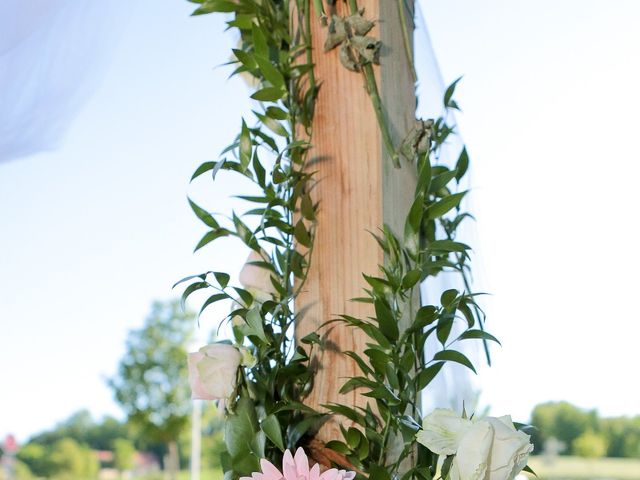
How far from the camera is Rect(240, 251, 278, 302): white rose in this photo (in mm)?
492

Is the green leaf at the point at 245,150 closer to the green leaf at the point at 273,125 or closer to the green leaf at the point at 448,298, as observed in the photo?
the green leaf at the point at 273,125

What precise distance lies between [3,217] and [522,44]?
1166 centimetres

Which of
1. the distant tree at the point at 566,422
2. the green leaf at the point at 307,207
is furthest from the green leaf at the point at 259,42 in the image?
the distant tree at the point at 566,422

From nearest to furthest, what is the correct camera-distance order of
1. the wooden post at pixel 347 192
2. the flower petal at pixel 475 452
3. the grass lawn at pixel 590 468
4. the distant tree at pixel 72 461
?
the flower petal at pixel 475 452, the wooden post at pixel 347 192, the grass lawn at pixel 590 468, the distant tree at pixel 72 461

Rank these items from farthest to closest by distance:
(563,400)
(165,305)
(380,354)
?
(165,305)
(563,400)
(380,354)

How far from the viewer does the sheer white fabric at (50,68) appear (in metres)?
0.73

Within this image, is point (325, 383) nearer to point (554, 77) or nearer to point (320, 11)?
point (320, 11)

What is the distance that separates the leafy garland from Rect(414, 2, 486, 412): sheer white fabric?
0.10 meters

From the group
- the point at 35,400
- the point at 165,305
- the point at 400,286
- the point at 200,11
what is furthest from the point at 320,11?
the point at 35,400

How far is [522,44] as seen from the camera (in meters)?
7.05

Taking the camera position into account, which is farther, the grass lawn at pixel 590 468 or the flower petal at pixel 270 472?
the grass lawn at pixel 590 468

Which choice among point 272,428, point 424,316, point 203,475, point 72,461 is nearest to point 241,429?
point 272,428

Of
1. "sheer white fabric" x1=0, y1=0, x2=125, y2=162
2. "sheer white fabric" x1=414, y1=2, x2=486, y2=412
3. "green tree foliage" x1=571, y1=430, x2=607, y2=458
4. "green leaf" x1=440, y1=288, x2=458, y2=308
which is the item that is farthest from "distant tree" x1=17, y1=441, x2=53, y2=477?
"green leaf" x1=440, y1=288, x2=458, y2=308

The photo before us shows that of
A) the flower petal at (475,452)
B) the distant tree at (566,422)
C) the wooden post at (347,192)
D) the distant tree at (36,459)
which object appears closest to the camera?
the flower petal at (475,452)
